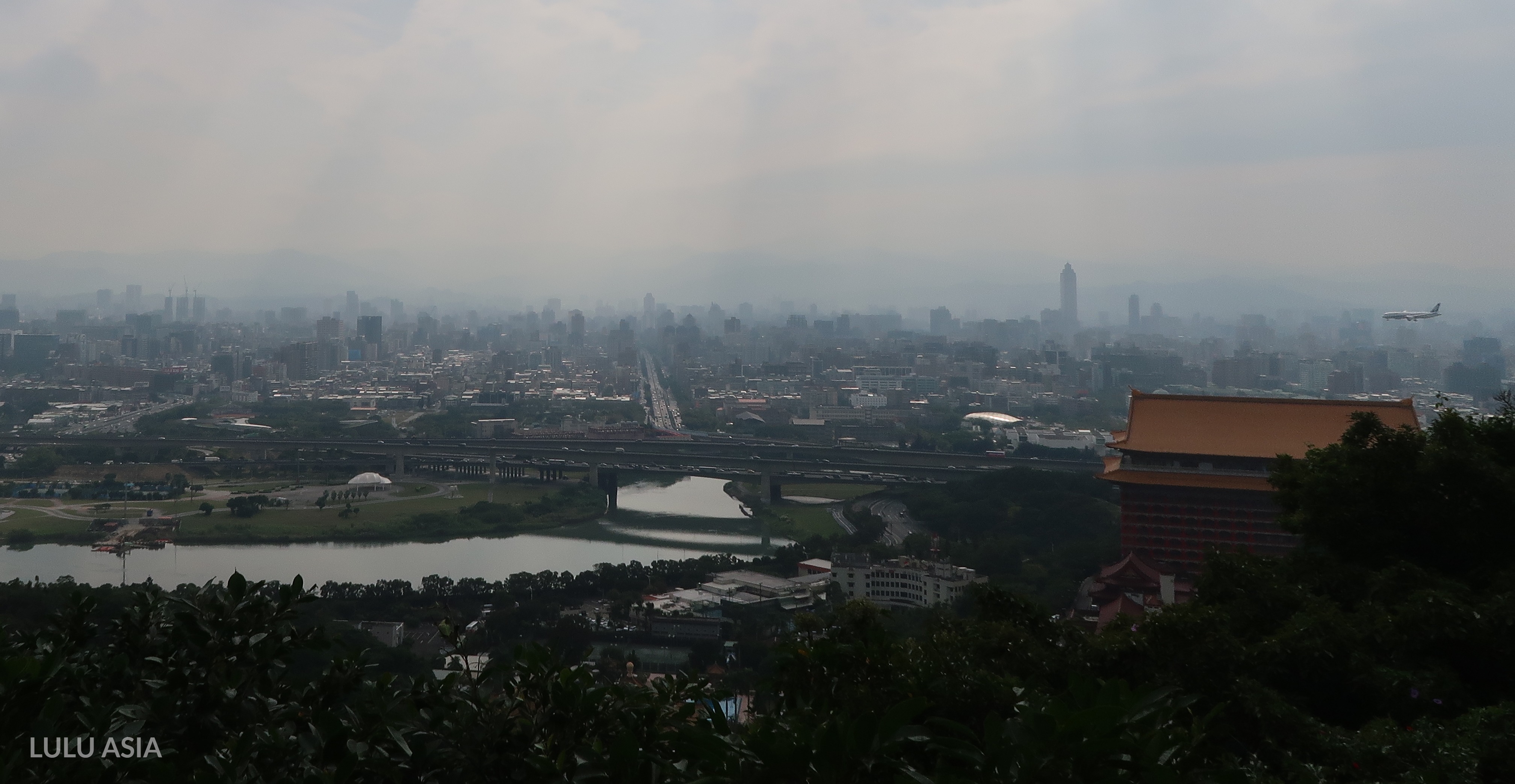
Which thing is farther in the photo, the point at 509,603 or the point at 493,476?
the point at 493,476

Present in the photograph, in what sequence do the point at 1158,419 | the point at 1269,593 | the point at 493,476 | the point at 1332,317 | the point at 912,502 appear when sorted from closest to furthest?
the point at 1269,593 → the point at 1158,419 → the point at 912,502 → the point at 493,476 → the point at 1332,317

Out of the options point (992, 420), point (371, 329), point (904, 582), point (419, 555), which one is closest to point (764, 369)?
point (992, 420)

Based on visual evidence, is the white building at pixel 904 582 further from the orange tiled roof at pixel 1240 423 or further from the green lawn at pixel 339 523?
the green lawn at pixel 339 523

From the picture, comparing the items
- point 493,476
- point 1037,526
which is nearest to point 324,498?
point 493,476

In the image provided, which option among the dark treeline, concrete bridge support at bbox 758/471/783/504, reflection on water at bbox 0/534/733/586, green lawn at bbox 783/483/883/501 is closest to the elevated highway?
concrete bridge support at bbox 758/471/783/504

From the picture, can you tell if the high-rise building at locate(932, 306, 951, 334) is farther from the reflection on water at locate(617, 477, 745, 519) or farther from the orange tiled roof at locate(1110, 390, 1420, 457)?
the orange tiled roof at locate(1110, 390, 1420, 457)

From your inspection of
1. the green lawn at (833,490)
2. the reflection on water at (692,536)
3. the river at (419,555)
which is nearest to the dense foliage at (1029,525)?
the green lawn at (833,490)

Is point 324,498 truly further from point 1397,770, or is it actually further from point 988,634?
point 1397,770
